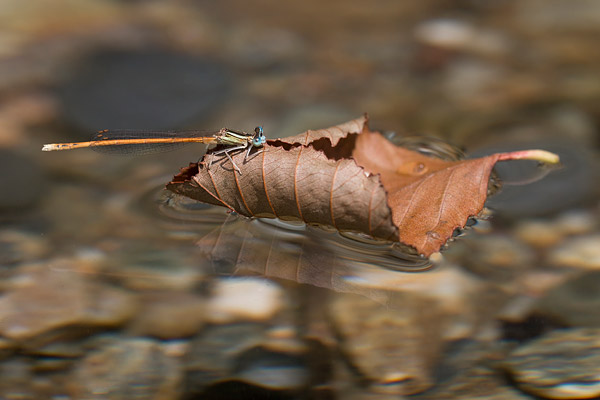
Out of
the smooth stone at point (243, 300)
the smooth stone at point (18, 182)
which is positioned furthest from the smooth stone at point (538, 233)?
the smooth stone at point (18, 182)

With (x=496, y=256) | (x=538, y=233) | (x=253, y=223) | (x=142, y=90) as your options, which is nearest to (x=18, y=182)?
(x=142, y=90)

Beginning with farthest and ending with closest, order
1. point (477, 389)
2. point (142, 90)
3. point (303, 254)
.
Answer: point (142, 90) < point (303, 254) < point (477, 389)

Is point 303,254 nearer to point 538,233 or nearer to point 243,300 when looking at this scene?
point 243,300

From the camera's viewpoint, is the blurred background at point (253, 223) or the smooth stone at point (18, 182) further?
the smooth stone at point (18, 182)

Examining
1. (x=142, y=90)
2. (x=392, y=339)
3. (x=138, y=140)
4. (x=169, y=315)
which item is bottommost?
(x=392, y=339)

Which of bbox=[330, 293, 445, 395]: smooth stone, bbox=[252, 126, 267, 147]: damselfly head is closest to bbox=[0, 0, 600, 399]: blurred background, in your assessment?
bbox=[330, 293, 445, 395]: smooth stone

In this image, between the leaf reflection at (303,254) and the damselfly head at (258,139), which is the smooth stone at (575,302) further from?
the damselfly head at (258,139)
